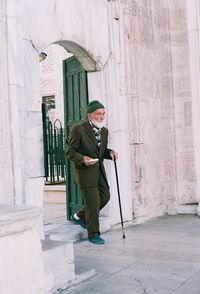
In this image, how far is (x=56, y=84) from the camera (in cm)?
1659

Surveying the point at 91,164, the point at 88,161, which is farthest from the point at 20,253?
the point at 91,164

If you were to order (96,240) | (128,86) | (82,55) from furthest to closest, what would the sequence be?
1. (128,86)
2. (82,55)
3. (96,240)

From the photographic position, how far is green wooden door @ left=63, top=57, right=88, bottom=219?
6.08 metres

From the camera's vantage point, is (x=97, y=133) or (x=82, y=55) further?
(x=82, y=55)

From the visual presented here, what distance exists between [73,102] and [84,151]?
5.18 feet

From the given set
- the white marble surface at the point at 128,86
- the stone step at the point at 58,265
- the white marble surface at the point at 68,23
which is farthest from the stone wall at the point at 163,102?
the stone step at the point at 58,265

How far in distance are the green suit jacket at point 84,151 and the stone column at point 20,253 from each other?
2090 mm

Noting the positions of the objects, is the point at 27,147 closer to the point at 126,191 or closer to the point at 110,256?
the point at 110,256

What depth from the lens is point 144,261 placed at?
4082 mm

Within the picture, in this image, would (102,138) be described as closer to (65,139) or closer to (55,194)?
(65,139)

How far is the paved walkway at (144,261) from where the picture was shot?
11.0ft

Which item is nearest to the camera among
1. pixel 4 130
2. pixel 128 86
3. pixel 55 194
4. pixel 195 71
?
pixel 4 130

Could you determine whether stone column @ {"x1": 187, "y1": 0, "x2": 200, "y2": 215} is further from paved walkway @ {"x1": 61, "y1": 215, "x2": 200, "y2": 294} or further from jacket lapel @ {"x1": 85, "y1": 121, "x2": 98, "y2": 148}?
jacket lapel @ {"x1": 85, "y1": 121, "x2": 98, "y2": 148}

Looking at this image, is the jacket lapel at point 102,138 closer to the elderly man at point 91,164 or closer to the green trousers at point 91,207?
the elderly man at point 91,164
